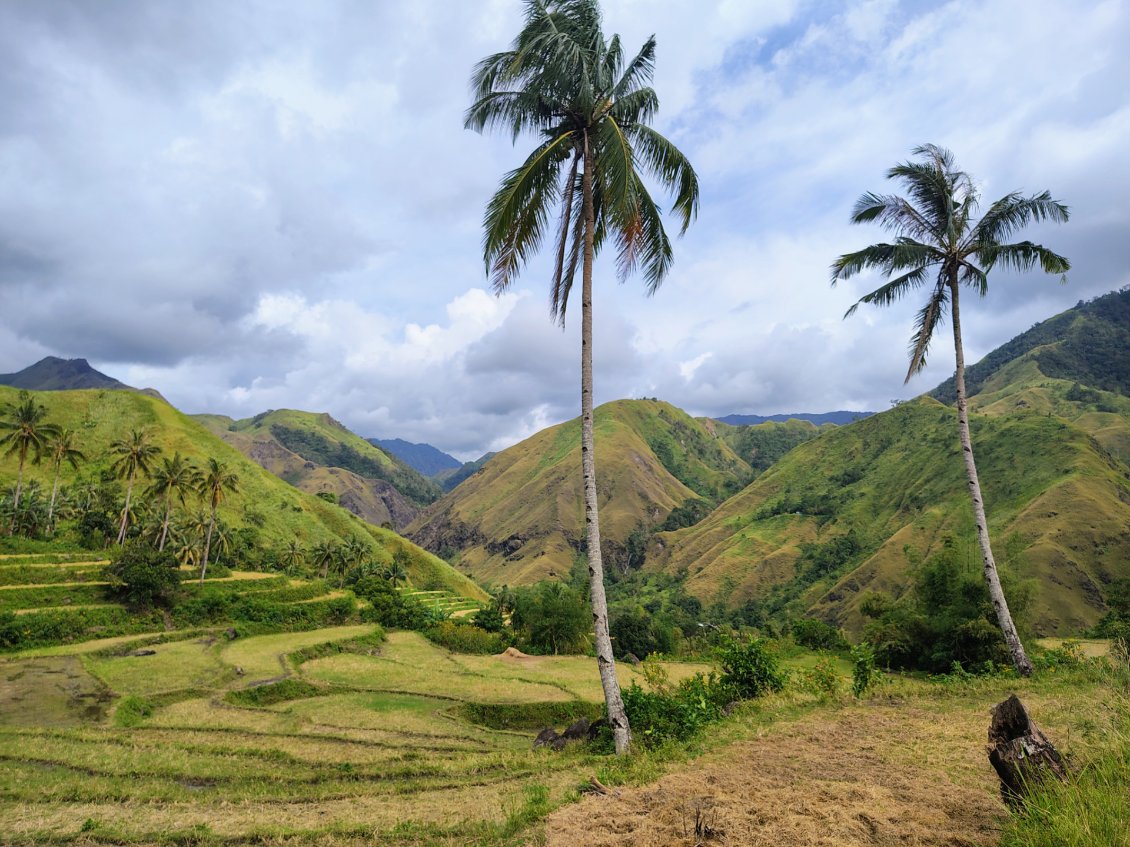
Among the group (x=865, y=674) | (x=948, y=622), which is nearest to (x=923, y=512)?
(x=948, y=622)

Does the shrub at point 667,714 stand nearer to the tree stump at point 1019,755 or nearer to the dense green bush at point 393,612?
the tree stump at point 1019,755

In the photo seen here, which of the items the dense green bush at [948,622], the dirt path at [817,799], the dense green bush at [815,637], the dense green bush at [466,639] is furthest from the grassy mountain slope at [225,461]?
the dirt path at [817,799]

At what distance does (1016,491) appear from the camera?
3893 inches

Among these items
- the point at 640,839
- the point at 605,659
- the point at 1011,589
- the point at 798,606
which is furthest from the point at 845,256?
the point at 798,606

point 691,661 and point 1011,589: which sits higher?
point 1011,589

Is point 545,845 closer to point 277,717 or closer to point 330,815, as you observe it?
point 330,815

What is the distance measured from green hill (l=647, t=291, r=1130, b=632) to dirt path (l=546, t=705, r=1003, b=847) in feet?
103

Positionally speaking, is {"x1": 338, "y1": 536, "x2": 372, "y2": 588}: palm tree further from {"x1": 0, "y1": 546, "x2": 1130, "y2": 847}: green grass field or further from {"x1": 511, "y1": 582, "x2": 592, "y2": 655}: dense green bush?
{"x1": 0, "y1": 546, "x2": 1130, "y2": 847}: green grass field

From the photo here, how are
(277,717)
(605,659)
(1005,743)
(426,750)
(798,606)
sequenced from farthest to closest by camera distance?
(798,606)
(277,717)
(426,750)
(605,659)
(1005,743)

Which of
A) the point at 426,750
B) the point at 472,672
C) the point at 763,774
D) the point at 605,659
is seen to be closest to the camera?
the point at 763,774

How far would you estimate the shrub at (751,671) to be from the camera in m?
16.2

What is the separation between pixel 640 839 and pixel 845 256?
808 inches

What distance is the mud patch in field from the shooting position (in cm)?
2378

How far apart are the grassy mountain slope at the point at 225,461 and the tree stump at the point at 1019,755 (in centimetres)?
10048
